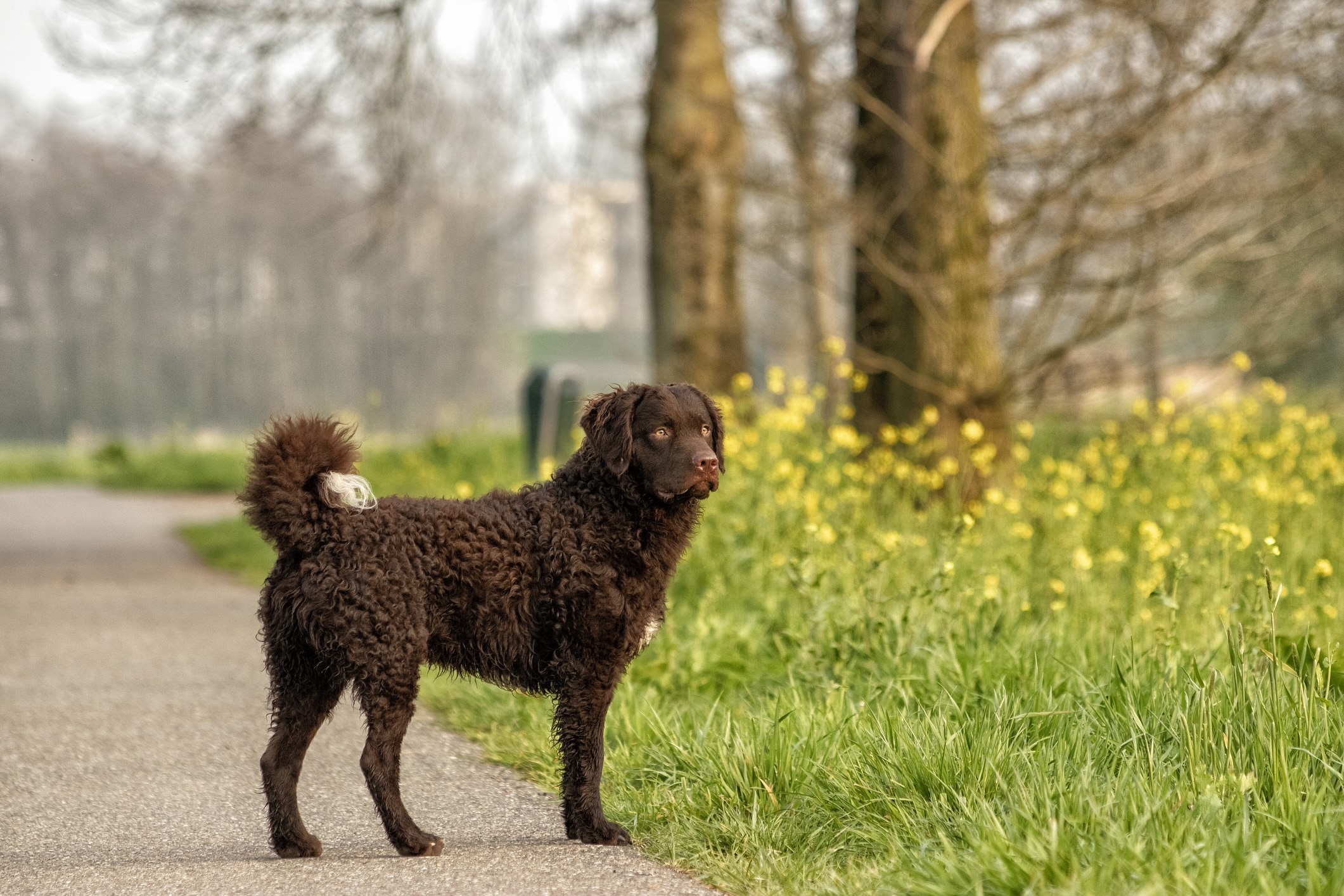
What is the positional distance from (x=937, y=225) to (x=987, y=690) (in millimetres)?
4815

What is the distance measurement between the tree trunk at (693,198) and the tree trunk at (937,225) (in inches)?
89.8

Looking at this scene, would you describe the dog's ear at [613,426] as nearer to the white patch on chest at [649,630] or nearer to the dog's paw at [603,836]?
the white patch on chest at [649,630]

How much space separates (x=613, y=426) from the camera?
385 cm

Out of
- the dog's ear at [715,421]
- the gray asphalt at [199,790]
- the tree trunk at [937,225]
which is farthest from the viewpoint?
the tree trunk at [937,225]

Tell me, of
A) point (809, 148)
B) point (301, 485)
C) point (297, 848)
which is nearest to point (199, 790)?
point (297, 848)

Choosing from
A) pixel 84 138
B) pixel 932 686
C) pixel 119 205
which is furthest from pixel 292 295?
pixel 932 686

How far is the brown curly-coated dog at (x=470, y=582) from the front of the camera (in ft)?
11.6

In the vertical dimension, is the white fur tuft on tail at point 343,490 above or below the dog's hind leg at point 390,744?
above

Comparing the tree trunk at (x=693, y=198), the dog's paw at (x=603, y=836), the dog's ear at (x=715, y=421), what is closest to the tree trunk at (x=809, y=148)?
the tree trunk at (x=693, y=198)

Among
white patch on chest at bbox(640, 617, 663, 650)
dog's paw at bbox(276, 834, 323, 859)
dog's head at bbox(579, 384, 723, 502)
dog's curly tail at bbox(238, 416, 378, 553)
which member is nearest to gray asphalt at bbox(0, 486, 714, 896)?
dog's paw at bbox(276, 834, 323, 859)

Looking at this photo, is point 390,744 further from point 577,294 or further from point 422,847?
point 577,294

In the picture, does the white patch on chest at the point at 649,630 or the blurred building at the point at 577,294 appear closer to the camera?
the white patch on chest at the point at 649,630

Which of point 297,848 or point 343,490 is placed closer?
point 343,490

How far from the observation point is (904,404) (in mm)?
9000
